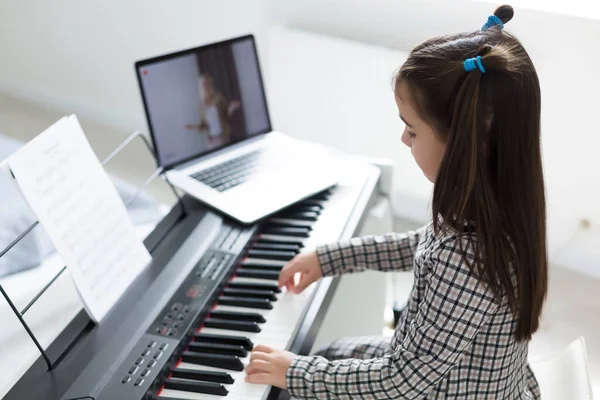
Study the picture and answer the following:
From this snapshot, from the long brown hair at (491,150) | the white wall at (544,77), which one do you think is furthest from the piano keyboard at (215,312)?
the white wall at (544,77)

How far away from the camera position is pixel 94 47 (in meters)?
3.31

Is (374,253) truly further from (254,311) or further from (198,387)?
(198,387)

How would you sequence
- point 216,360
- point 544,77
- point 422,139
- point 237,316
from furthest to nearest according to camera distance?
point 544,77
point 237,316
point 216,360
point 422,139

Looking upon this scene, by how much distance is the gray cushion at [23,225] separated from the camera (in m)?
1.47

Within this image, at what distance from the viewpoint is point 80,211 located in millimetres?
1203

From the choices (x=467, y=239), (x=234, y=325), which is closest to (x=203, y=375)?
(x=234, y=325)

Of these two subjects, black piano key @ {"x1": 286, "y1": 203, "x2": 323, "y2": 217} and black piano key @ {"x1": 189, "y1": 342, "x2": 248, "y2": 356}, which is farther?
black piano key @ {"x1": 286, "y1": 203, "x2": 323, "y2": 217}

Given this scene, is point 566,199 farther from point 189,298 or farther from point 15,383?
point 15,383

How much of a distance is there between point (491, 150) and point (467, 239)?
136 millimetres

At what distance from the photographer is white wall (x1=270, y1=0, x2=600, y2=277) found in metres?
2.21

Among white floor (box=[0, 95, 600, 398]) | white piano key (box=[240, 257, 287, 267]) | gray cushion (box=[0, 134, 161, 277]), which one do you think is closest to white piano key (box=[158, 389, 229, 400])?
white piano key (box=[240, 257, 287, 267])

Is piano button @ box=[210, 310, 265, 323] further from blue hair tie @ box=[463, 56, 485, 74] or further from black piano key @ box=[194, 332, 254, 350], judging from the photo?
blue hair tie @ box=[463, 56, 485, 74]

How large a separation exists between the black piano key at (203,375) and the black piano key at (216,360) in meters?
0.03

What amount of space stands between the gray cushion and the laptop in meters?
0.15
